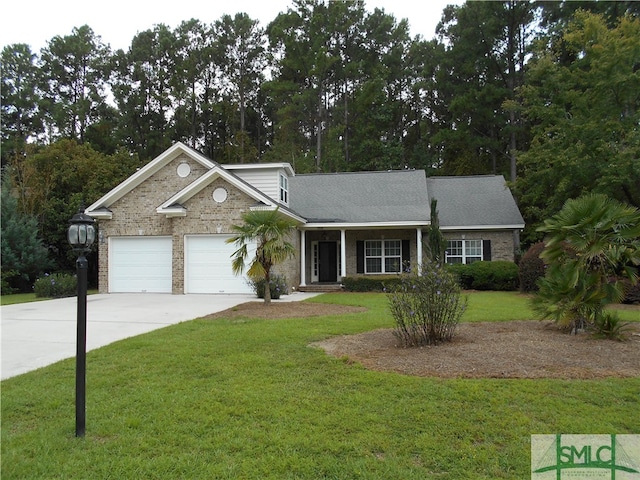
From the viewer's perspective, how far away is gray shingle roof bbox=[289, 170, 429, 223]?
20.4 meters

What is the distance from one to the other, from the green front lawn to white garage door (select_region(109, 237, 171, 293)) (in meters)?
11.7

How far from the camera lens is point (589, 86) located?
63.3 feet

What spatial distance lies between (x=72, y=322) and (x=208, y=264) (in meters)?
7.26

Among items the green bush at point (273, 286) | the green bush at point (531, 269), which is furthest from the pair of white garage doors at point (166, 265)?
the green bush at point (531, 269)

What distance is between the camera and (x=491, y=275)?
18734mm

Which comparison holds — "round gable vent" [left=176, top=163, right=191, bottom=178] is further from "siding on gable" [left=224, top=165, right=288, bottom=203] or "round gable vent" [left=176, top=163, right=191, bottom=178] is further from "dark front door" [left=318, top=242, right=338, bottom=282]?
"dark front door" [left=318, top=242, right=338, bottom=282]

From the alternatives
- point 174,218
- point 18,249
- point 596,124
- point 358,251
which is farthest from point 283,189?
point 596,124

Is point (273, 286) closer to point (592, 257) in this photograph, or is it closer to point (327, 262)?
point (327, 262)

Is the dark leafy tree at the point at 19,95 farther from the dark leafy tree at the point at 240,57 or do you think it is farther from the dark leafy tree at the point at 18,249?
the dark leafy tree at the point at 18,249

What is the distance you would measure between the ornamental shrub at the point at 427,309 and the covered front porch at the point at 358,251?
13.7 m

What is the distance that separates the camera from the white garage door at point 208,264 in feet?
55.0

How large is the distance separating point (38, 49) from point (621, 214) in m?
46.2

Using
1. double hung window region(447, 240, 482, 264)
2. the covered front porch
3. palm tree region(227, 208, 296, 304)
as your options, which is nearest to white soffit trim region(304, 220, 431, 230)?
the covered front porch

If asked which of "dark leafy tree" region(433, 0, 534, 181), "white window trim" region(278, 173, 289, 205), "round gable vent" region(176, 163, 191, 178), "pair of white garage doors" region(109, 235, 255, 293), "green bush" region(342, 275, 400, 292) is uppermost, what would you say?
"dark leafy tree" region(433, 0, 534, 181)
